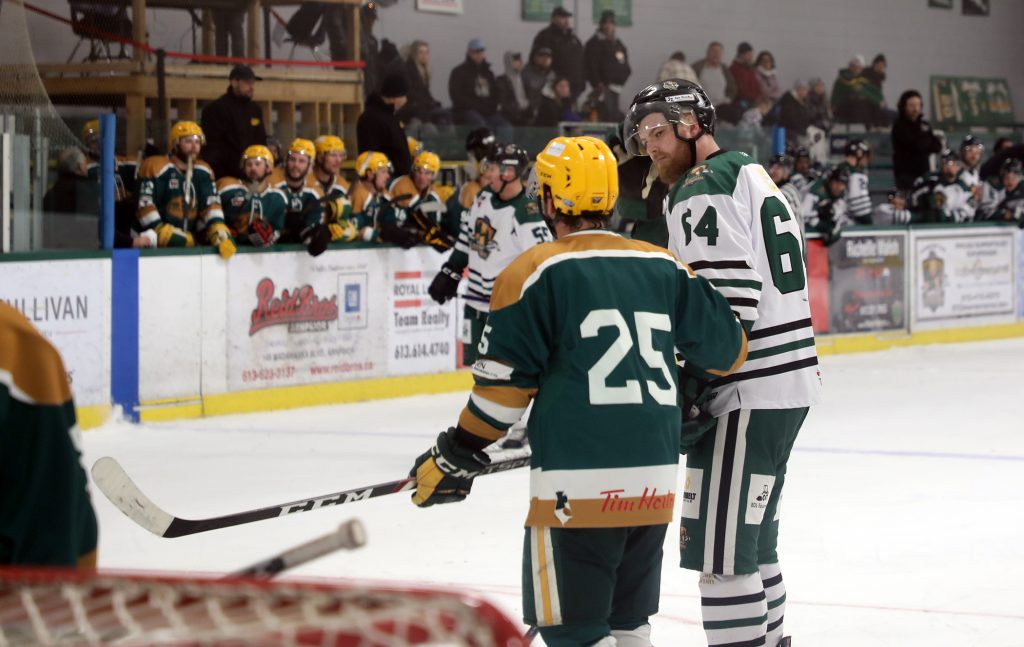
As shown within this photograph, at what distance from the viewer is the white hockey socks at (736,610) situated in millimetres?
3062

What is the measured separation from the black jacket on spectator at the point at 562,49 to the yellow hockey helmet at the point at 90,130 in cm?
667

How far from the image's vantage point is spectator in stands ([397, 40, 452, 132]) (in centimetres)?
1235

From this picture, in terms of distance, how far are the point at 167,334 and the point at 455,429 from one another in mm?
5199

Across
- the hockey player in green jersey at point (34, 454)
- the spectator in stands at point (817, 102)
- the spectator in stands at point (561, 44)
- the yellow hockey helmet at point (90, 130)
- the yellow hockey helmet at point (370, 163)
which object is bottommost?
the hockey player in green jersey at point (34, 454)

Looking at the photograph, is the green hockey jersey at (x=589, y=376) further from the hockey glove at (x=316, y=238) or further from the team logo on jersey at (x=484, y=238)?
the hockey glove at (x=316, y=238)

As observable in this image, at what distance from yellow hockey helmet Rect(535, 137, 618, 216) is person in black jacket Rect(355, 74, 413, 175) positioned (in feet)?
22.4

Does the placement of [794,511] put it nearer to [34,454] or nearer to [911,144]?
[34,454]

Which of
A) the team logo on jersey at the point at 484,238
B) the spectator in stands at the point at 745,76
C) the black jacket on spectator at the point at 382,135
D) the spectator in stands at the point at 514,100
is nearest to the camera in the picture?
the team logo on jersey at the point at 484,238

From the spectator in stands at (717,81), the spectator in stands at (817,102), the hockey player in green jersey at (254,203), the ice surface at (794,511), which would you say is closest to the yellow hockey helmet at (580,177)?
the ice surface at (794,511)

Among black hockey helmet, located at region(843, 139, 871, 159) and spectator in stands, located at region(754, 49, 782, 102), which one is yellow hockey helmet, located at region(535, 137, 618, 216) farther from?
spectator in stands, located at region(754, 49, 782, 102)

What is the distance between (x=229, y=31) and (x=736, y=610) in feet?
26.0

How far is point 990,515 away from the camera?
17.5 ft

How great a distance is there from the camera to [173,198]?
7.99 m

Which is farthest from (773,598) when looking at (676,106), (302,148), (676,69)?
(676,69)
